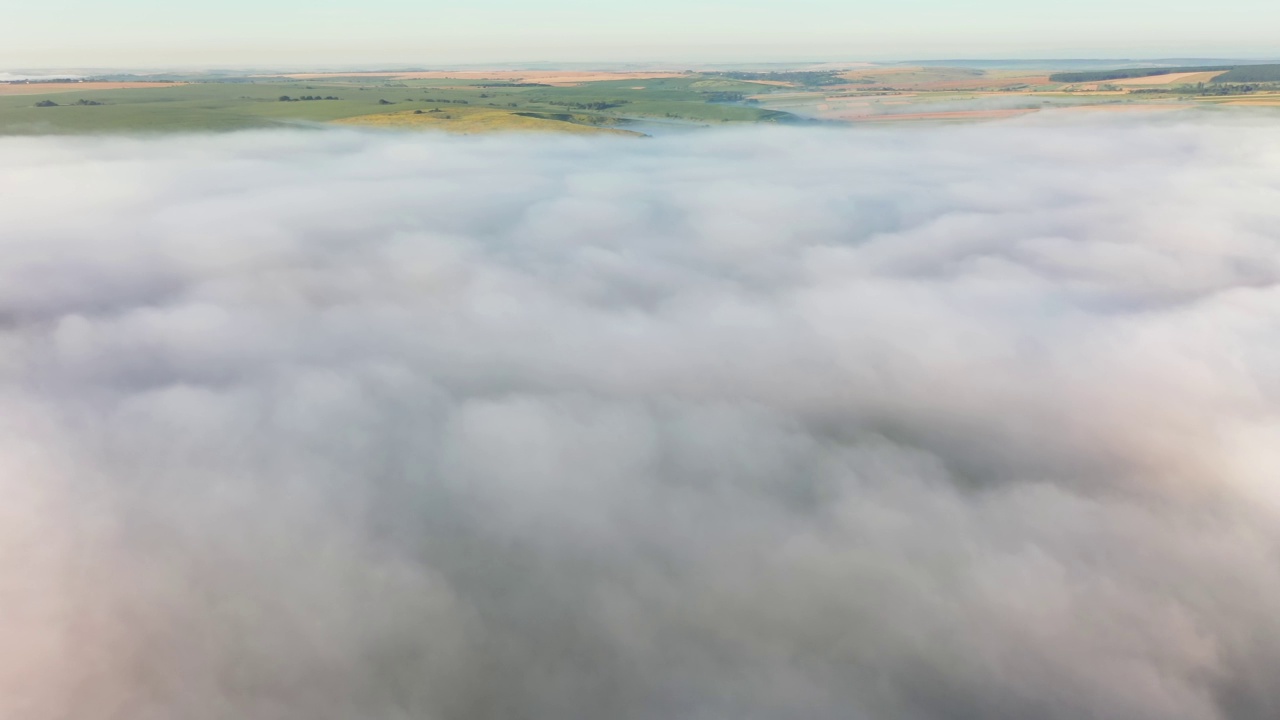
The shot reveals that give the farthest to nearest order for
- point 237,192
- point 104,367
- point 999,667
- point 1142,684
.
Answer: point 237,192
point 104,367
point 999,667
point 1142,684

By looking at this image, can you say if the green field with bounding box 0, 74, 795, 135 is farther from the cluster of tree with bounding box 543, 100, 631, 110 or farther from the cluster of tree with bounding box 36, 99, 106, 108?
the cluster of tree with bounding box 36, 99, 106, 108

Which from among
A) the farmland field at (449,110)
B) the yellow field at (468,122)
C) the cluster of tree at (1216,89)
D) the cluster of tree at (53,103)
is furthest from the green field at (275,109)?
the cluster of tree at (1216,89)

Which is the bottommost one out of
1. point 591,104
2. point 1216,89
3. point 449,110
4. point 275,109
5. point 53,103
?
point 449,110

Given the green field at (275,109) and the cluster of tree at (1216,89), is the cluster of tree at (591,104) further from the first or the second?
the cluster of tree at (1216,89)

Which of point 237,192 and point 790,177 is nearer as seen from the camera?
point 237,192

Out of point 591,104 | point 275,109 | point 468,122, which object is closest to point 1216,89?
point 591,104

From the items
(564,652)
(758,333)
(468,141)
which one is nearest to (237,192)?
(468,141)

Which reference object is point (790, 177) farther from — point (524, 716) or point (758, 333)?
point (524, 716)

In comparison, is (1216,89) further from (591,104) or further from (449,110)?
(449,110)
